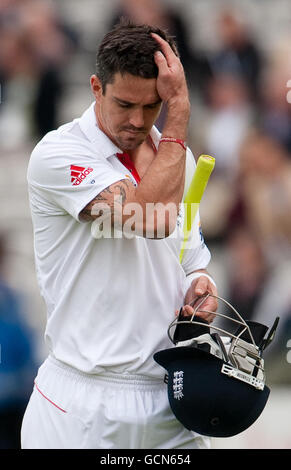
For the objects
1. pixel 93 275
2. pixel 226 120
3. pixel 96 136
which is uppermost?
pixel 96 136

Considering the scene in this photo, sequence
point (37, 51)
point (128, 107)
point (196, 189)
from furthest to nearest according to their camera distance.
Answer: point (37, 51), point (196, 189), point (128, 107)

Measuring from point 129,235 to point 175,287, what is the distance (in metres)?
0.28

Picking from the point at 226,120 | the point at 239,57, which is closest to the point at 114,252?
the point at 226,120

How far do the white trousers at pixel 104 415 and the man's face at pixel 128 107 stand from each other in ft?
2.68

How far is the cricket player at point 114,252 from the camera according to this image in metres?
2.67

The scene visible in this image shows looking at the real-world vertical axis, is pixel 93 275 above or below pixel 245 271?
above

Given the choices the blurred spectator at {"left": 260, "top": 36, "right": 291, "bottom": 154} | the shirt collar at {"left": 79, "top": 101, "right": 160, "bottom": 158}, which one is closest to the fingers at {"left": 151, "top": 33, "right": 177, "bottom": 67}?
the shirt collar at {"left": 79, "top": 101, "right": 160, "bottom": 158}

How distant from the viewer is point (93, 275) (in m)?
2.80

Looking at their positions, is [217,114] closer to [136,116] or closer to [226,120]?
[226,120]

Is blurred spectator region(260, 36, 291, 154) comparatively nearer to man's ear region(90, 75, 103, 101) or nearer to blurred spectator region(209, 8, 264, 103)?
blurred spectator region(209, 8, 264, 103)

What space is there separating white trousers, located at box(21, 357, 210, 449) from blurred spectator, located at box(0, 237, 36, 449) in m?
1.75

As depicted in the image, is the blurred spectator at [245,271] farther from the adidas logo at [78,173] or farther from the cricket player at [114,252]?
the adidas logo at [78,173]

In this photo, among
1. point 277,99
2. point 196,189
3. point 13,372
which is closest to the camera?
point 196,189

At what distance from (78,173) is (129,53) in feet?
1.39
